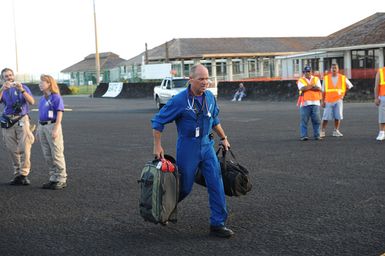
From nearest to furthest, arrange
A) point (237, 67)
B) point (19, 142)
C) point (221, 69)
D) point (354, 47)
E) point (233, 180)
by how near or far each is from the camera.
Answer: point (233, 180) < point (19, 142) < point (354, 47) < point (221, 69) < point (237, 67)

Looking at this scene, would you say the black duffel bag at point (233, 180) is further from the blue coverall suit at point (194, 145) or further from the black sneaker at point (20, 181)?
the black sneaker at point (20, 181)

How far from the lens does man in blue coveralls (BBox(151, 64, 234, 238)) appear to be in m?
5.34

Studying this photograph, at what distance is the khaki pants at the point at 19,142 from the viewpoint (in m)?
8.27

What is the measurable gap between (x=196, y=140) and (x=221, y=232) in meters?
0.95

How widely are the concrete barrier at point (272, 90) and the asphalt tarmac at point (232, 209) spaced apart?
1751cm

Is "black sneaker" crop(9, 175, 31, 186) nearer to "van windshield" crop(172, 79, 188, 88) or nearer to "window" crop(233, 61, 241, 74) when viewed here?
"van windshield" crop(172, 79, 188, 88)

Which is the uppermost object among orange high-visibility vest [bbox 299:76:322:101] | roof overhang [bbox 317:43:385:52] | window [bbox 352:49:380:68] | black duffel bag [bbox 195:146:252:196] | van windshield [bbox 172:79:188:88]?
roof overhang [bbox 317:43:385:52]

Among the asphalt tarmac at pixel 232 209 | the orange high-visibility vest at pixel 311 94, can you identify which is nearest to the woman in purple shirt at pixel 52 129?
the asphalt tarmac at pixel 232 209

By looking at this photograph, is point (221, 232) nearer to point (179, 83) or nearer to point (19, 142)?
point (19, 142)

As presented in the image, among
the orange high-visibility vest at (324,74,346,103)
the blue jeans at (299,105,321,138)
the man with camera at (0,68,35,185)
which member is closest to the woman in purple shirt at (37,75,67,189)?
the man with camera at (0,68,35,185)

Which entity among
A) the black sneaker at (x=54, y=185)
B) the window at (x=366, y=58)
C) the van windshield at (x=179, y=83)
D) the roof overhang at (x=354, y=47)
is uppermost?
the roof overhang at (x=354, y=47)

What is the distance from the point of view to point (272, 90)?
106 feet

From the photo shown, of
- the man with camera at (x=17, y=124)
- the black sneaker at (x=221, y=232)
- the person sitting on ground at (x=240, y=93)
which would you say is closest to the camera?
the black sneaker at (x=221, y=232)

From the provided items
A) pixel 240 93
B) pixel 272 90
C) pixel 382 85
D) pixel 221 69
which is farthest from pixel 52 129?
pixel 221 69
